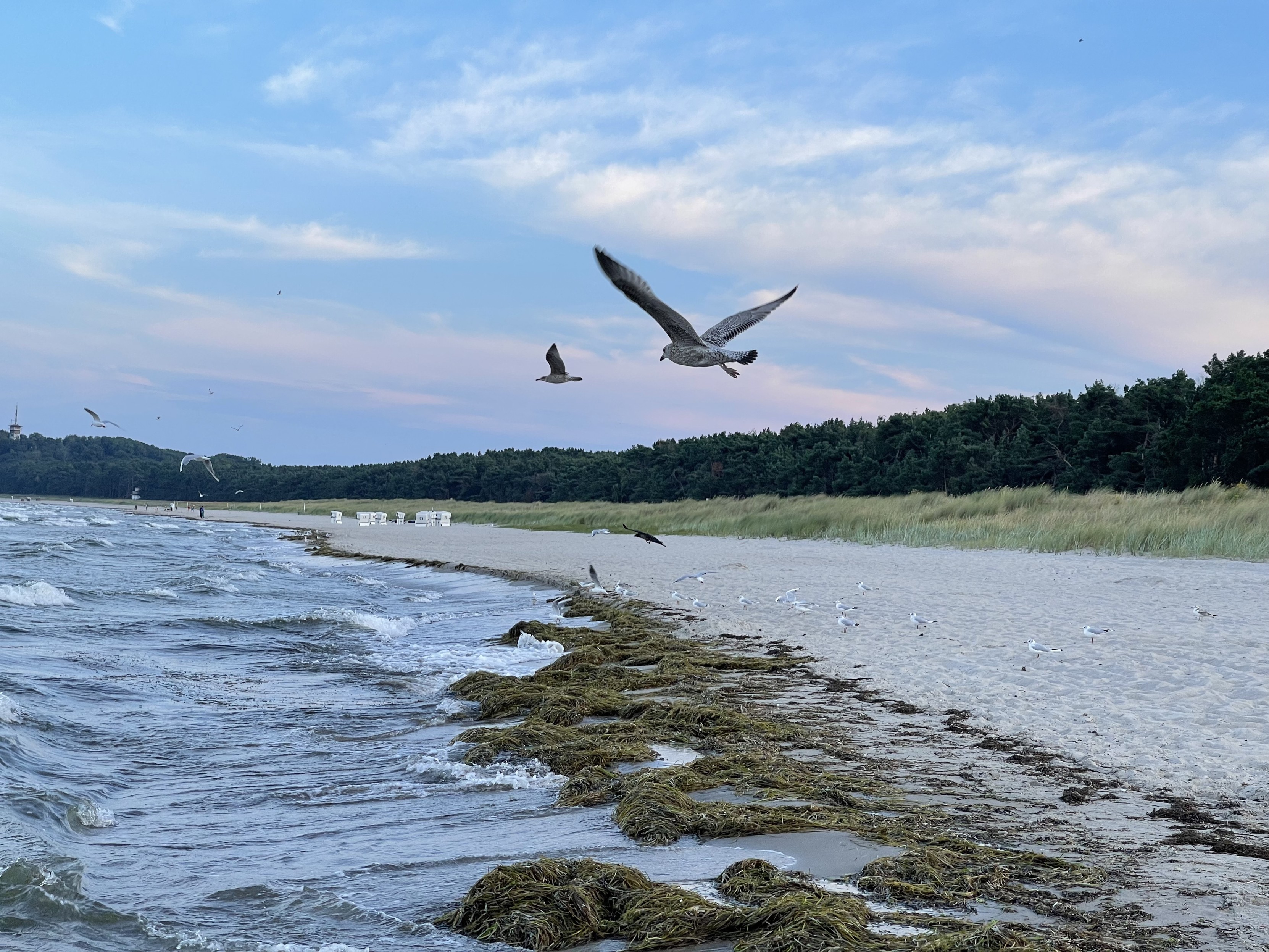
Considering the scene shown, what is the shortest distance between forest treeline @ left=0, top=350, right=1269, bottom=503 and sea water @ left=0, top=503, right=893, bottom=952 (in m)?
29.5

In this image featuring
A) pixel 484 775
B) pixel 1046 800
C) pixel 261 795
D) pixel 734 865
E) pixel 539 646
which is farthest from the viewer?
pixel 539 646

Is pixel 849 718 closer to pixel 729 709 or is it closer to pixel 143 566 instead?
pixel 729 709

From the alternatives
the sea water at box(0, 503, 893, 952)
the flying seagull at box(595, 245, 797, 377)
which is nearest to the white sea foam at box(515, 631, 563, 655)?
the sea water at box(0, 503, 893, 952)

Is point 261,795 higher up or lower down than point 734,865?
lower down

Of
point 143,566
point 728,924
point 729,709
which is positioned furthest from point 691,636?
point 143,566

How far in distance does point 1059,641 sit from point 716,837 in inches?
268

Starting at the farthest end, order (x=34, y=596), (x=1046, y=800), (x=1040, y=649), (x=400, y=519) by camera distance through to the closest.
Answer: (x=400, y=519), (x=34, y=596), (x=1040, y=649), (x=1046, y=800)

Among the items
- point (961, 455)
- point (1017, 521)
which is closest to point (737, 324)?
point (1017, 521)

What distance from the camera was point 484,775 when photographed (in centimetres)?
674

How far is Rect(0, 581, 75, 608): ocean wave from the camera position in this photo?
61.8ft

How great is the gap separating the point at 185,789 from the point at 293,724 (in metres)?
2.07

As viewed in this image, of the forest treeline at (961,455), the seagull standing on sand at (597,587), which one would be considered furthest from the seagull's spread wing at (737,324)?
the forest treeline at (961,455)

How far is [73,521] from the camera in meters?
71.8

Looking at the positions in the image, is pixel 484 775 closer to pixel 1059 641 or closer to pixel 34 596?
pixel 1059 641
